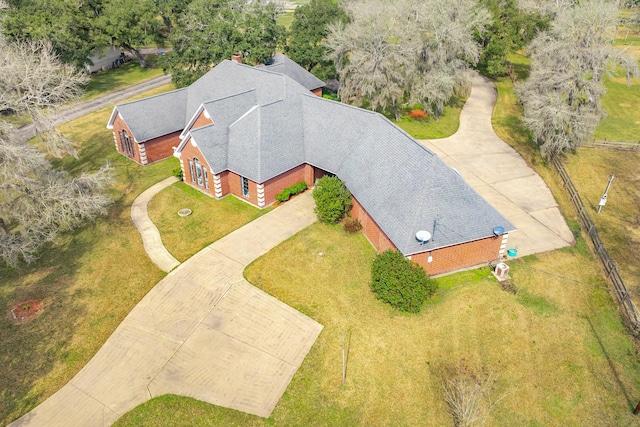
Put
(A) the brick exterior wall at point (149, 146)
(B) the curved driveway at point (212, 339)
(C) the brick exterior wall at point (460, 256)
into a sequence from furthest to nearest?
(A) the brick exterior wall at point (149, 146) < (C) the brick exterior wall at point (460, 256) < (B) the curved driveway at point (212, 339)

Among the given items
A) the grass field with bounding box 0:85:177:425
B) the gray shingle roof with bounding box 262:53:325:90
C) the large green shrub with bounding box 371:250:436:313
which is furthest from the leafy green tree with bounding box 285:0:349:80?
the large green shrub with bounding box 371:250:436:313

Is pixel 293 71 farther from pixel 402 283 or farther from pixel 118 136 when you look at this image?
pixel 402 283

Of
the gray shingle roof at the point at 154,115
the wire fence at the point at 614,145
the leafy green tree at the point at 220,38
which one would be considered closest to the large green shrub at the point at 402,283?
the gray shingle roof at the point at 154,115

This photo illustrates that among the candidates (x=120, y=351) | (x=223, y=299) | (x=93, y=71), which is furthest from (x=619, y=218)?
(x=93, y=71)

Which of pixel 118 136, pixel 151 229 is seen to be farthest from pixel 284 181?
pixel 118 136

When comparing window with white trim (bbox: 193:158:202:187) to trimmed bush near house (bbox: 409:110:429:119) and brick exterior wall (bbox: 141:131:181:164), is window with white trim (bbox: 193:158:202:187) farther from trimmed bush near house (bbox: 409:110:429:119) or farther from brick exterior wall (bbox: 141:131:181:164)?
trimmed bush near house (bbox: 409:110:429:119)

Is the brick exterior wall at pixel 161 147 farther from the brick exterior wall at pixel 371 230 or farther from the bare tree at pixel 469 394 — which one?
the bare tree at pixel 469 394

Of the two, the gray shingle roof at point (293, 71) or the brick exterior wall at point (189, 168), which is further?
the gray shingle roof at point (293, 71)
